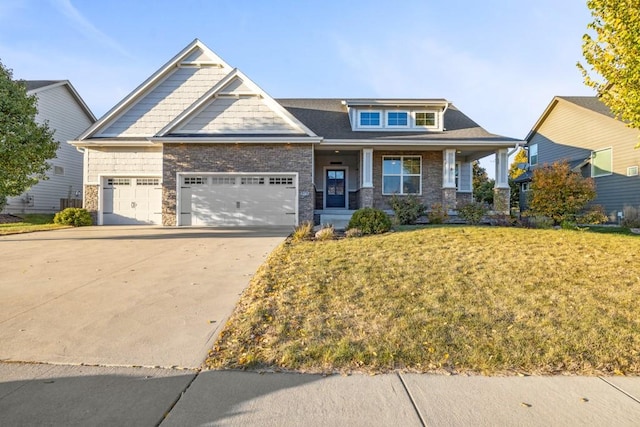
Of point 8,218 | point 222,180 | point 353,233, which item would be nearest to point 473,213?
point 353,233

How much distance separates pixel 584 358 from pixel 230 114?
14.5 meters

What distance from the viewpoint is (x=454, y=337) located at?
13.0ft

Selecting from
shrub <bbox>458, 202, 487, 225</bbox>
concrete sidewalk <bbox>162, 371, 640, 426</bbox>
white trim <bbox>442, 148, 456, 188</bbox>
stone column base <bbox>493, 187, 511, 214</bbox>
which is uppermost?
white trim <bbox>442, 148, 456, 188</bbox>

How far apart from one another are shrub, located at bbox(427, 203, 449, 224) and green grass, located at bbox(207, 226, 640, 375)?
6.86 meters

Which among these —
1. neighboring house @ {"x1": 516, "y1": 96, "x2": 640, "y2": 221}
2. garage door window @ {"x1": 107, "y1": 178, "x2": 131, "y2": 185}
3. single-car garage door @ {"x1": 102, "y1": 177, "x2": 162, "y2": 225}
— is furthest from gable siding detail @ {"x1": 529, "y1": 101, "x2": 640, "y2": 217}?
garage door window @ {"x1": 107, "y1": 178, "x2": 131, "y2": 185}

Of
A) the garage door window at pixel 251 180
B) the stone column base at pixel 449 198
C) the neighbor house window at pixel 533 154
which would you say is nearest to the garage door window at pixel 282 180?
the garage door window at pixel 251 180

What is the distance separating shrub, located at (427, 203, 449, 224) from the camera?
1459 cm

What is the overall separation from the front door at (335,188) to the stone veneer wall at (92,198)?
1078cm

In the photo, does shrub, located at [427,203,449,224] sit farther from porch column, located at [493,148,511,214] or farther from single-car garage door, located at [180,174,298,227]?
single-car garage door, located at [180,174,298,227]

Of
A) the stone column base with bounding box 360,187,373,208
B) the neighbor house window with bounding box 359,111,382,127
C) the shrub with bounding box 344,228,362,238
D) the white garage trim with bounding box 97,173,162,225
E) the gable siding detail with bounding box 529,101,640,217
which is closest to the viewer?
the shrub with bounding box 344,228,362,238

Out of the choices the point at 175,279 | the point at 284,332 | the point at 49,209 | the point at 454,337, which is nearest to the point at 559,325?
the point at 454,337

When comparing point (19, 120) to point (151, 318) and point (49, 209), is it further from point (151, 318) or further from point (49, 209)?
point (49, 209)

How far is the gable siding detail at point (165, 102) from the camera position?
16.9 metres

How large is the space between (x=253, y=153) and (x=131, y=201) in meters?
6.52
